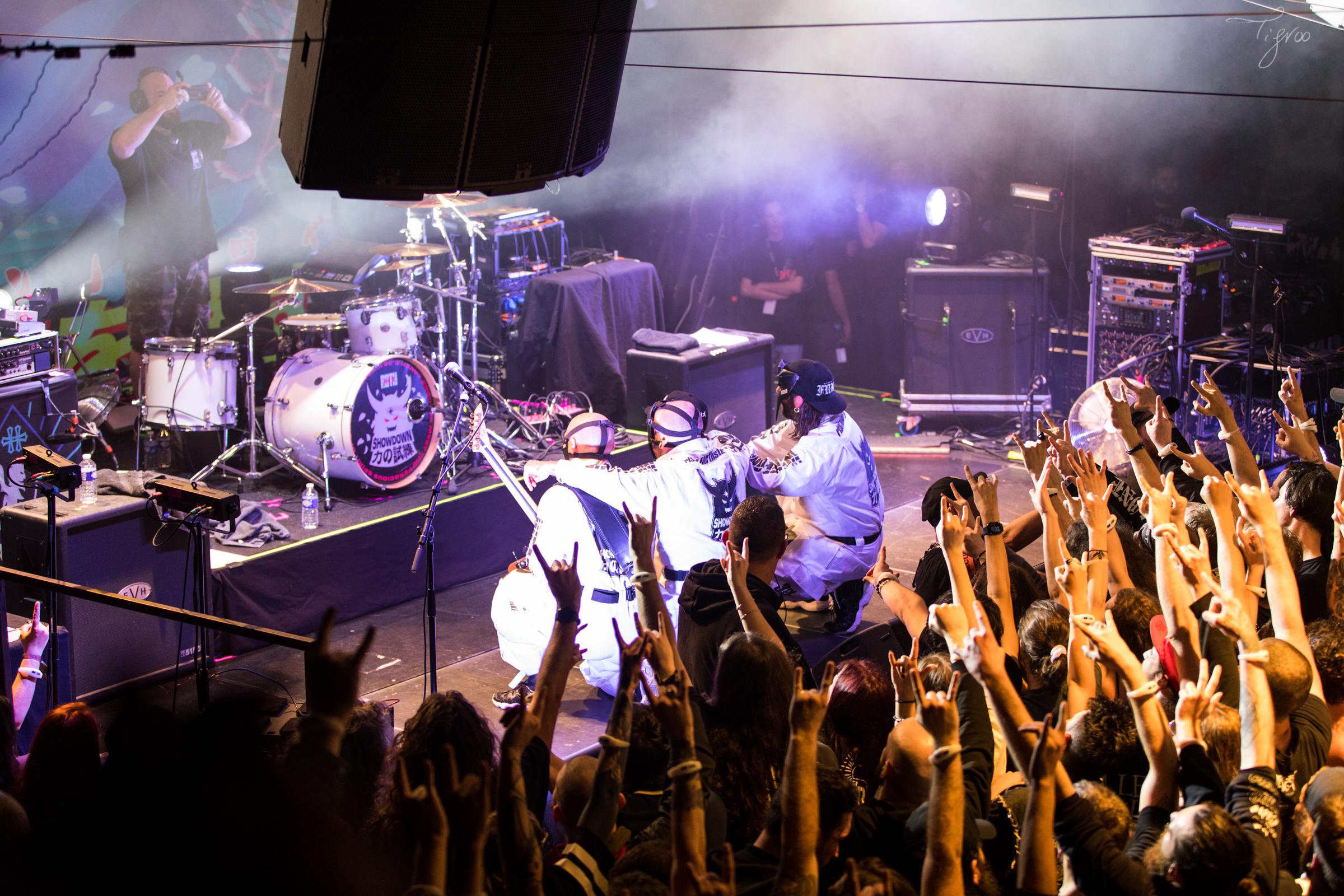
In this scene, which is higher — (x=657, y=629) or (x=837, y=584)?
(x=657, y=629)

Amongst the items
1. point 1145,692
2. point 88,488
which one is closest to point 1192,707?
point 1145,692

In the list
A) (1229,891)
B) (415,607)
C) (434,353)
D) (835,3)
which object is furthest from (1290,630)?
(835,3)

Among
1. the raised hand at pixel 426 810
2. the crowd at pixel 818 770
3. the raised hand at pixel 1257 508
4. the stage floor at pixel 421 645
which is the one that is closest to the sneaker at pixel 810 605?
the stage floor at pixel 421 645

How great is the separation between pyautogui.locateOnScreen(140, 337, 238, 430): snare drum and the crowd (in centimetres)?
532

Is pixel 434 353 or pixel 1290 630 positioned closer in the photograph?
pixel 1290 630

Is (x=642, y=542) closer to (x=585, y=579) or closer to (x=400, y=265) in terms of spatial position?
(x=585, y=579)

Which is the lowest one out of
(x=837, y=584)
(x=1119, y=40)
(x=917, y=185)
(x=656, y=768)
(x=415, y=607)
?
(x=415, y=607)

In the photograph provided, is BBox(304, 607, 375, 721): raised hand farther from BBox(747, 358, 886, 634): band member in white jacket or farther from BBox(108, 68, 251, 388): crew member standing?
BBox(108, 68, 251, 388): crew member standing

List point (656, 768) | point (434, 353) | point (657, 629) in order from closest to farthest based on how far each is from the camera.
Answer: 1. point (656, 768)
2. point (657, 629)
3. point (434, 353)

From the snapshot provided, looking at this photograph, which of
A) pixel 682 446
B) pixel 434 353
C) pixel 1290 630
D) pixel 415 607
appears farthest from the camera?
pixel 434 353

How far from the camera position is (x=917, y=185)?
Answer: 42.2 ft

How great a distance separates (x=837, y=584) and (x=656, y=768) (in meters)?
3.39

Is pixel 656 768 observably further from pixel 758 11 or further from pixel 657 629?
pixel 758 11

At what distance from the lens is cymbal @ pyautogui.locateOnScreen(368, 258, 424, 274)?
10.2 m
